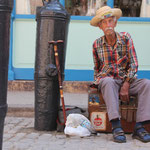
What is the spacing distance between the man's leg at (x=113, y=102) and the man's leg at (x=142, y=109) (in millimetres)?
223

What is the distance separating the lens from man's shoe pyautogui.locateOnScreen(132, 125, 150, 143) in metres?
3.86

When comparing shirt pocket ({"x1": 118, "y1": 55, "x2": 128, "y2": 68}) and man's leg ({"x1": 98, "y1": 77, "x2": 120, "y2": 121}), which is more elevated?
shirt pocket ({"x1": 118, "y1": 55, "x2": 128, "y2": 68})

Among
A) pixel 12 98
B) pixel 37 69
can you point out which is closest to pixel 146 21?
pixel 12 98

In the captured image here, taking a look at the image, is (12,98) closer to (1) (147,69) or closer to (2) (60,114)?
(2) (60,114)

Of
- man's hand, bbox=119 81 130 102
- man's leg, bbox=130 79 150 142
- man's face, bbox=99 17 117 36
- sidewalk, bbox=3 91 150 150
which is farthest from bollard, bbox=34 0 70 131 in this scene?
man's leg, bbox=130 79 150 142

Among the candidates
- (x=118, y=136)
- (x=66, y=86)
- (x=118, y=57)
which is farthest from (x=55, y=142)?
(x=66, y=86)

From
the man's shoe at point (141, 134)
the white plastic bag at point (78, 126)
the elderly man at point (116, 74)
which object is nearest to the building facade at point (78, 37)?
the elderly man at point (116, 74)

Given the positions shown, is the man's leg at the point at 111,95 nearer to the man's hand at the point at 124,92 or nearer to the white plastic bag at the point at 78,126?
the man's hand at the point at 124,92

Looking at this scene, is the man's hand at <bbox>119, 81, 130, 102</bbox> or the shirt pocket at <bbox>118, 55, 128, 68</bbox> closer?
the man's hand at <bbox>119, 81, 130, 102</bbox>

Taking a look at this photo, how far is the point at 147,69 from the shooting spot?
294 inches

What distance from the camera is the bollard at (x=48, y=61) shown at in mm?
4320

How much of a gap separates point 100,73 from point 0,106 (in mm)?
2409

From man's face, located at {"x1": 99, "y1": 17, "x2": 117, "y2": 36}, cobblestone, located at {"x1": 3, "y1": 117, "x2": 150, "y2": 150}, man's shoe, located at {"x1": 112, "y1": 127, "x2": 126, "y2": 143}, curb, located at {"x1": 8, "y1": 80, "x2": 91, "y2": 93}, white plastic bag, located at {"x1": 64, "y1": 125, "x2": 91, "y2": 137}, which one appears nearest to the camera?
cobblestone, located at {"x1": 3, "y1": 117, "x2": 150, "y2": 150}

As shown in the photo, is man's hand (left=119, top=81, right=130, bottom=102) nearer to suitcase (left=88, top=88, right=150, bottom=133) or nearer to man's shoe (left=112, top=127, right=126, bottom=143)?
suitcase (left=88, top=88, right=150, bottom=133)
